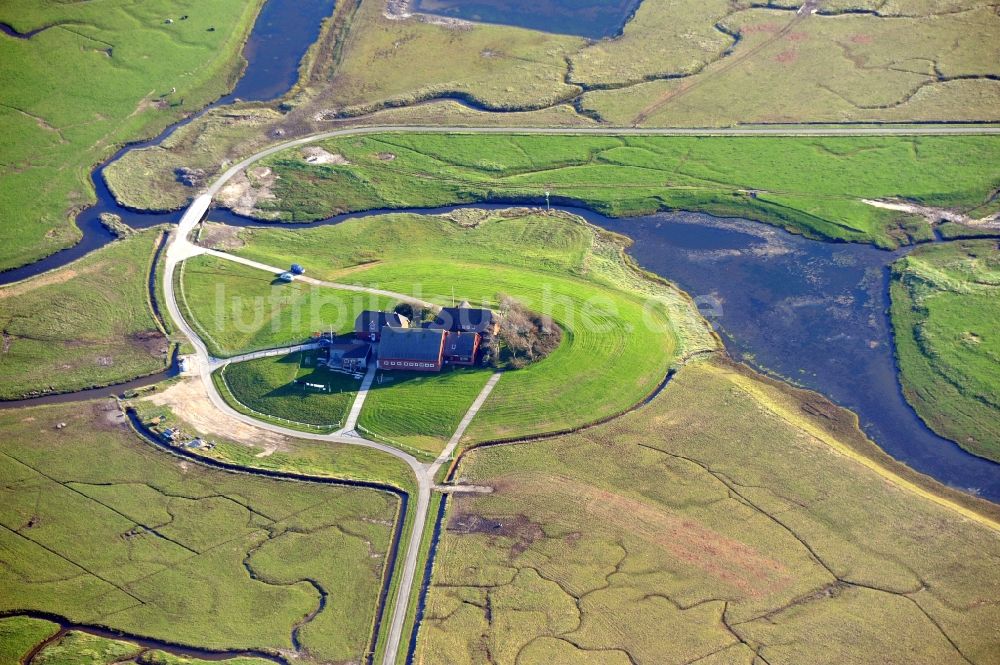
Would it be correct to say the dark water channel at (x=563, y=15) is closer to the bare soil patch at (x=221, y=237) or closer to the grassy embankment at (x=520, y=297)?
the grassy embankment at (x=520, y=297)

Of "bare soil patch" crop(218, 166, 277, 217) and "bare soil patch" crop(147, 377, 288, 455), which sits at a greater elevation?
"bare soil patch" crop(218, 166, 277, 217)

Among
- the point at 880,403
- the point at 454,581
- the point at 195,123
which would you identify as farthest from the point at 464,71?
the point at 454,581

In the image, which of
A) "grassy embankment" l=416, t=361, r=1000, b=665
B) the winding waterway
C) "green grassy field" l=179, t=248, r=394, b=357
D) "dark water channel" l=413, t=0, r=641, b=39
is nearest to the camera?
"grassy embankment" l=416, t=361, r=1000, b=665

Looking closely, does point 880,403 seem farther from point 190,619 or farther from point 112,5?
point 112,5

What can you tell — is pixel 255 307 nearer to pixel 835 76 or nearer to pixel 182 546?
pixel 182 546

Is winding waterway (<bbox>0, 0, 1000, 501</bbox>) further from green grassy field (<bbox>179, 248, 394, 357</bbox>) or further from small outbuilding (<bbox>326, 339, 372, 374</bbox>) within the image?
small outbuilding (<bbox>326, 339, 372, 374</bbox>)

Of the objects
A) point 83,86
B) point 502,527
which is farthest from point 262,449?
point 83,86

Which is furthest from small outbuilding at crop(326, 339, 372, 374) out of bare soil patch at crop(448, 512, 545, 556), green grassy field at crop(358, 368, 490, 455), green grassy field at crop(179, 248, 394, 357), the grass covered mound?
the grass covered mound
